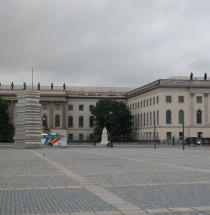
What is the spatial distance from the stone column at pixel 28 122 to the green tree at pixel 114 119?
63969 millimetres

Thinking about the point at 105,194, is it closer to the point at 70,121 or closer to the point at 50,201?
the point at 50,201

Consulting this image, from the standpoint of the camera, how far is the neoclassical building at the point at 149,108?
388 ft

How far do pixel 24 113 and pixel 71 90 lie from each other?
324ft

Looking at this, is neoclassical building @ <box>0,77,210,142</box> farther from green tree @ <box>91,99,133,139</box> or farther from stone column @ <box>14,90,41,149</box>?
stone column @ <box>14,90,41,149</box>

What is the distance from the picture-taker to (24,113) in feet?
230

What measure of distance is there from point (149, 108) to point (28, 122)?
61.6 metres

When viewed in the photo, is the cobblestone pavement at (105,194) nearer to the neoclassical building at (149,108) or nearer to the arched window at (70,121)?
the neoclassical building at (149,108)

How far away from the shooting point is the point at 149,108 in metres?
126

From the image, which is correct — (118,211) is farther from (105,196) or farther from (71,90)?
(71,90)

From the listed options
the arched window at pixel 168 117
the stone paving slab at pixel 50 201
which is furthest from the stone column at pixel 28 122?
the arched window at pixel 168 117

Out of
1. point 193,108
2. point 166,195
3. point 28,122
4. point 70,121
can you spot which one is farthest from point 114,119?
point 166,195

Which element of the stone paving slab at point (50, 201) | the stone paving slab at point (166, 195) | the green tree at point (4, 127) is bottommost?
the stone paving slab at point (50, 201)

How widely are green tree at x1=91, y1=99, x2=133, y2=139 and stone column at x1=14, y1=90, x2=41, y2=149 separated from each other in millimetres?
63969

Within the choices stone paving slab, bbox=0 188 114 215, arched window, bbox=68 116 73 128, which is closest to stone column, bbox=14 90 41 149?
stone paving slab, bbox=0 188 114 215
